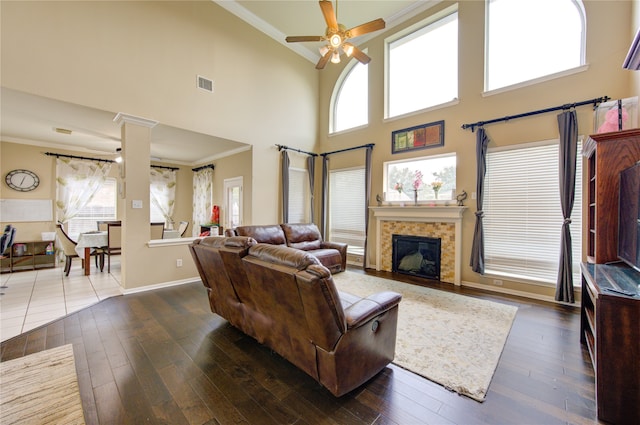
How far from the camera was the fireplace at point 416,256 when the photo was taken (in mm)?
4520

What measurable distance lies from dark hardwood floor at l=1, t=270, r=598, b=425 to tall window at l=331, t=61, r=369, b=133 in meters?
5.09

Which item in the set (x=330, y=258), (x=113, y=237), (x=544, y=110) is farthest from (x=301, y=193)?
(x=544, y=110)

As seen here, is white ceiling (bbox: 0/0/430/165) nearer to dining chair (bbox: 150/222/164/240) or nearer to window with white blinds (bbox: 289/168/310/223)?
window with white blinds (bbox: 289/168/310/223)

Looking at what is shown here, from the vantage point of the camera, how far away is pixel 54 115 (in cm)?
368

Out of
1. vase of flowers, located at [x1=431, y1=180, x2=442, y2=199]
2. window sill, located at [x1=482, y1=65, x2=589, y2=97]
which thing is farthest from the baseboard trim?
window sill, located at [x1=482, y1=65, x2=589, y2=97]

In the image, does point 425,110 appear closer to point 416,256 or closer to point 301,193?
point 416,256

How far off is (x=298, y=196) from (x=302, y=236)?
1.48 meters

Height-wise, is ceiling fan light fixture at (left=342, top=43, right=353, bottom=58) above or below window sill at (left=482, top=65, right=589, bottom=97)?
above

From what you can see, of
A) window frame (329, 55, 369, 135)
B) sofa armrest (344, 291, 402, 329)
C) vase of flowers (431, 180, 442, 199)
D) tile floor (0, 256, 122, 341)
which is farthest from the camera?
window frame (329, 55, 369, 135)

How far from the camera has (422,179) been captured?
188 inches

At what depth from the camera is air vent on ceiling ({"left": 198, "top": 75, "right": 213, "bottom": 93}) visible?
4.41 m

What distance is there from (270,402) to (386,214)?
4059mm

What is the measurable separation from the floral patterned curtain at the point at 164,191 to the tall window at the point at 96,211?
2.98ft

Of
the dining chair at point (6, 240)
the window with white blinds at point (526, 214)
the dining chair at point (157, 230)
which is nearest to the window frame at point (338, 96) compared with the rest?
the window with white blinds at point (526, 214)
